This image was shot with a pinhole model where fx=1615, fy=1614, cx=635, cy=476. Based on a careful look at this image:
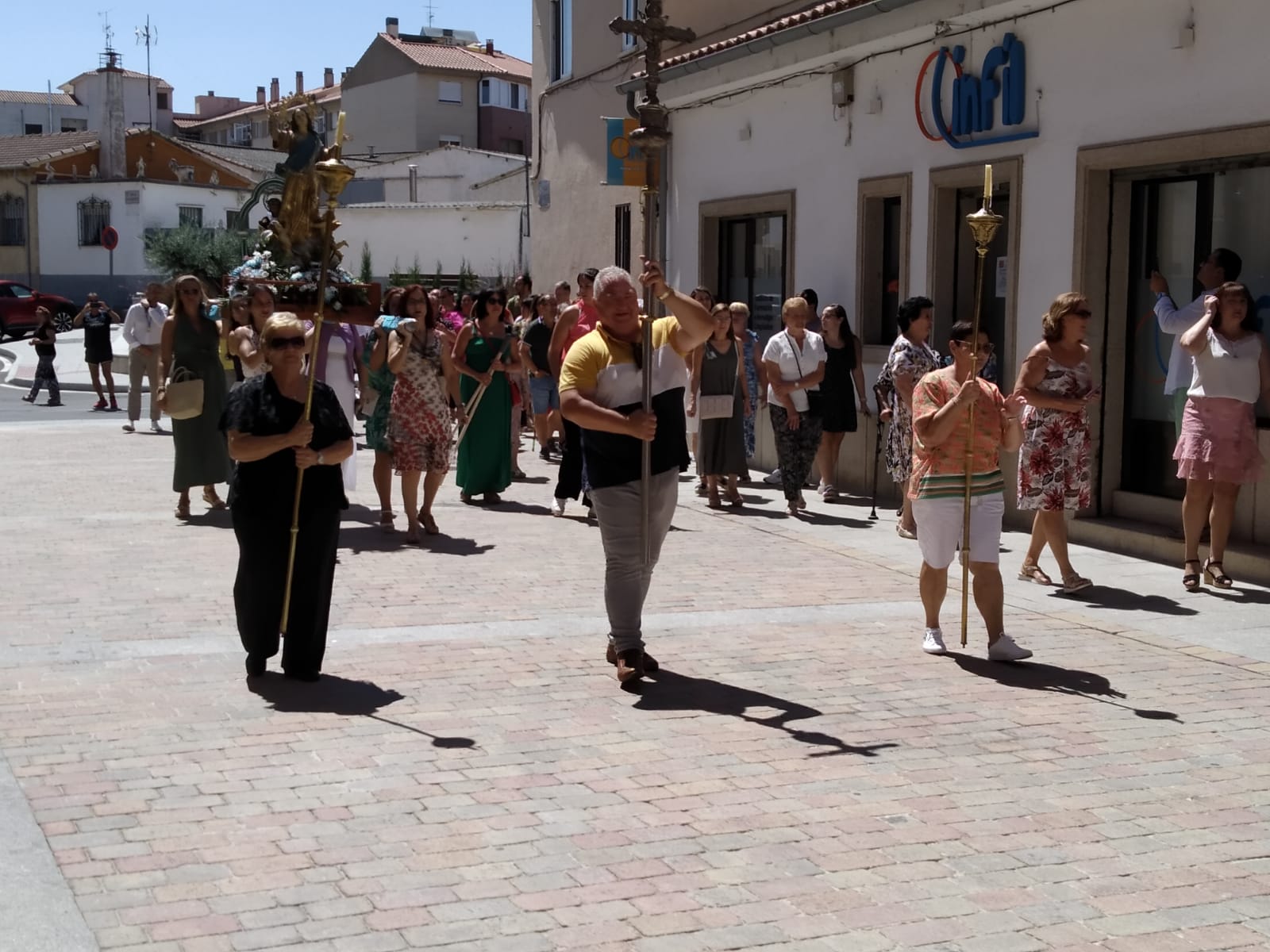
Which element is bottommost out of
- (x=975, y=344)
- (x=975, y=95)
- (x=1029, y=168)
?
(x=975, y=344)

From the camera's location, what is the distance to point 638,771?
581 centimetres

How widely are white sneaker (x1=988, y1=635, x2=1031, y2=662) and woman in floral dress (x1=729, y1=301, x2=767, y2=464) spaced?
19.6 feet

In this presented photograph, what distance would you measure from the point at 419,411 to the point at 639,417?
192 inches

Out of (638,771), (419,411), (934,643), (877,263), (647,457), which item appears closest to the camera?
(638,771)

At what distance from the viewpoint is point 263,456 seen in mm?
6910

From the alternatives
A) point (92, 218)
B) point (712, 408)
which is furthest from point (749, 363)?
point (92, 218)

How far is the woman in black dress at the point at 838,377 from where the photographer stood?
13633mm

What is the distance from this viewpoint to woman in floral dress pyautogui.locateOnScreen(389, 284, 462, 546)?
448 inches

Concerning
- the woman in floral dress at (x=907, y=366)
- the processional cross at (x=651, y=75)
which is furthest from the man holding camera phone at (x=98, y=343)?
the processional cross at (x=651, y=75)

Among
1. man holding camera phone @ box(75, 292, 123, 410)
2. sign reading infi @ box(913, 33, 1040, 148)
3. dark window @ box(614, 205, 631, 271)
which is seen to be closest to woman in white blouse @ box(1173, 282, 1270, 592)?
sign reading infi @ box(913, 33, 1040, 148)

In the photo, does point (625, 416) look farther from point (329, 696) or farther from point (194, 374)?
point (194, 374)

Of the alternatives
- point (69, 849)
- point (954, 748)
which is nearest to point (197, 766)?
point (69, 849)

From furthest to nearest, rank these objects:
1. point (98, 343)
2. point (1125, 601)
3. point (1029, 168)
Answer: point (98, 343) < point (1029, 168) < point (1125, 601)

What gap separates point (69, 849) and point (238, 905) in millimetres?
765
